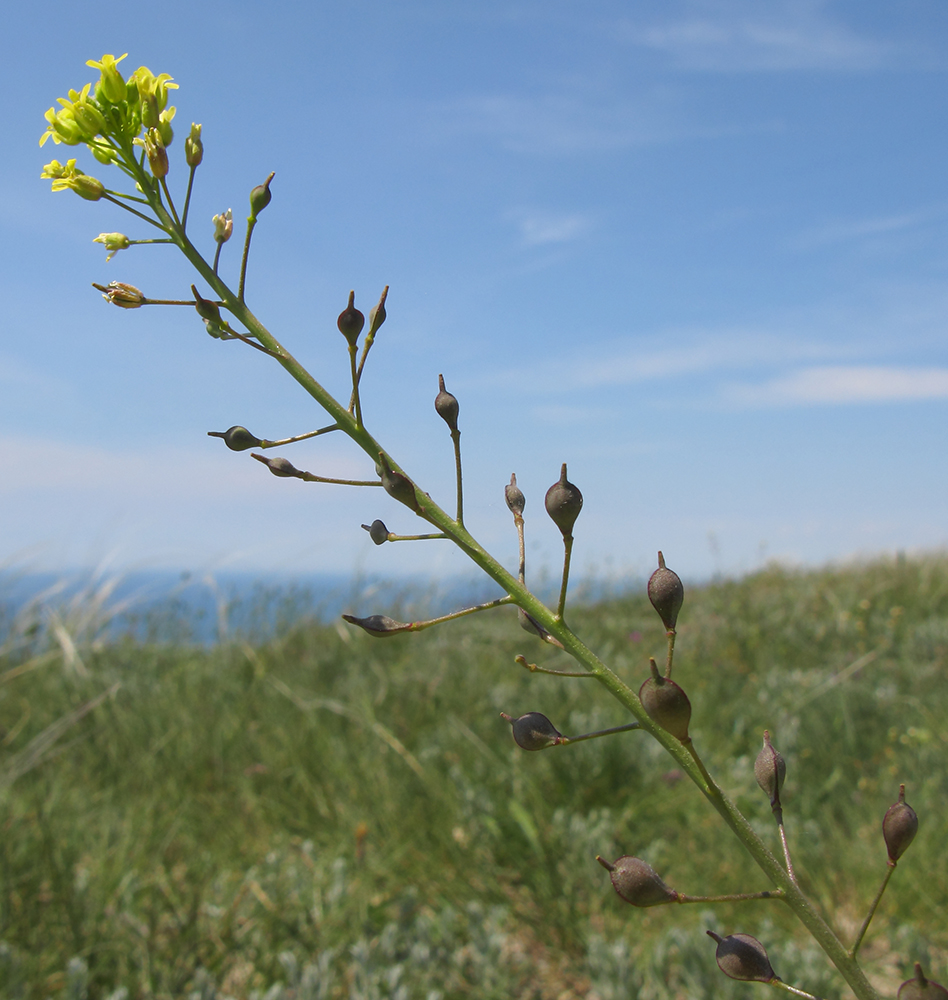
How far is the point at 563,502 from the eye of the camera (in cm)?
106

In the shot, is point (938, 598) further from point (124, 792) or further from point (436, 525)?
point (436, 525)

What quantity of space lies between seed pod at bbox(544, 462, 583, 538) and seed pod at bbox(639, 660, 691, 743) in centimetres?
26

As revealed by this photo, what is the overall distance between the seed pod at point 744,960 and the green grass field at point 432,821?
7.41 feet

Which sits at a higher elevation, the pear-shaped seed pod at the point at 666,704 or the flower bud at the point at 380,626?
the flower bud at the point at 380,626

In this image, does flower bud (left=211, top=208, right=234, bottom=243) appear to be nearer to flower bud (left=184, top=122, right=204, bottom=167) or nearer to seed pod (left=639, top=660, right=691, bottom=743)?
flower bud (left=184, top=122, right=204, bottom=167)

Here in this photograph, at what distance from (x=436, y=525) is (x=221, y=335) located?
357mm

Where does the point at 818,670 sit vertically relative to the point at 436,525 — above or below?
below

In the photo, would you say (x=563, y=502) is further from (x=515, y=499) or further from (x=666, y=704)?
(x=666, y=704)

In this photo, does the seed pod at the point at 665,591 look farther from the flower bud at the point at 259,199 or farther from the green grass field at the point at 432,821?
the green grass field at the point at 432,821

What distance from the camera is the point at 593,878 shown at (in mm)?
3730

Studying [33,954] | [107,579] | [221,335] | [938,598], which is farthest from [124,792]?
[938,598]

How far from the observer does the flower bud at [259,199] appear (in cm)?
118

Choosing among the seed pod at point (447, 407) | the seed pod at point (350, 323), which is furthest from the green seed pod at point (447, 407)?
the seed pod at point (350, 323)

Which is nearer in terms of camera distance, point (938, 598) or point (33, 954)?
point (33, 954)
